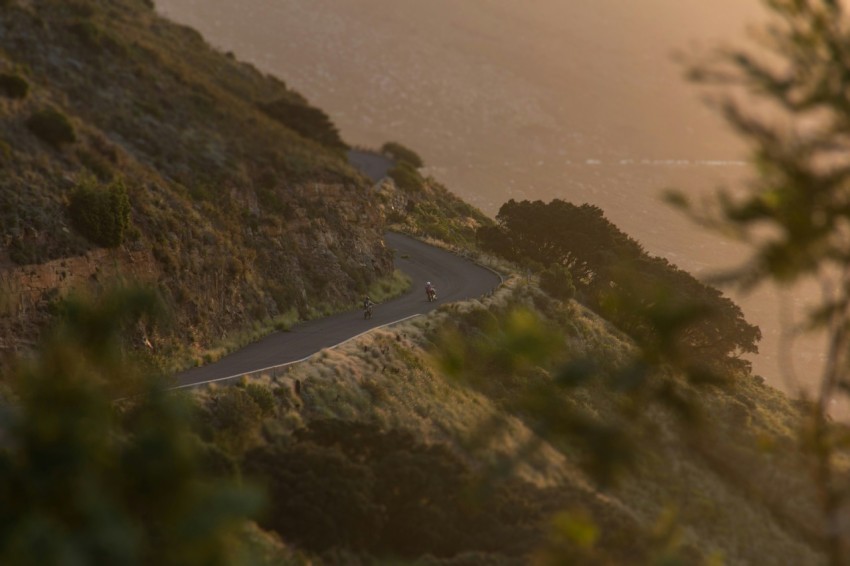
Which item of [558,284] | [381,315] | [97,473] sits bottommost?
[381,315]

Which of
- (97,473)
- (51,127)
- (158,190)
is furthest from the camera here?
(158,190)

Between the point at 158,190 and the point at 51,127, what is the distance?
5051 mm

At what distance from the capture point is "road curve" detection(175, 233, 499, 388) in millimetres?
30797

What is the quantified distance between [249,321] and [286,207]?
1104 cm

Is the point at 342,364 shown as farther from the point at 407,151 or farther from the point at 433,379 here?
the point at 407,151

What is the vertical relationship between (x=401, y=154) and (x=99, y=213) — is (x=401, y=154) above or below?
above

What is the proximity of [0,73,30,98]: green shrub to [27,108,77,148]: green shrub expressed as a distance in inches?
103

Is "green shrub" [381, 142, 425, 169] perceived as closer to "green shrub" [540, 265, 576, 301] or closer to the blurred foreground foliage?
"green shrub" [540, 265, 576, 301]

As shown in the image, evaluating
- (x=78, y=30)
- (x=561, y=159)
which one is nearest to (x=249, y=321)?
(x=78, y=30)

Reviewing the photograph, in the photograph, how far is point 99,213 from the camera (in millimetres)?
31953

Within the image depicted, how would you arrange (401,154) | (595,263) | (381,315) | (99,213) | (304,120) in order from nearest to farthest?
1. (99,213)
2. (381,315)
3. (595,263)
4. (304,120)
5. (401,154)

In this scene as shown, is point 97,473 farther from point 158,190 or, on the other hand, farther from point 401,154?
point 401,154

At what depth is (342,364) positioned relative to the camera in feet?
99.2

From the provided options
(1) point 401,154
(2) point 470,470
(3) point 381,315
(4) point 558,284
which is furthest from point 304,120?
(2) point 470,470
